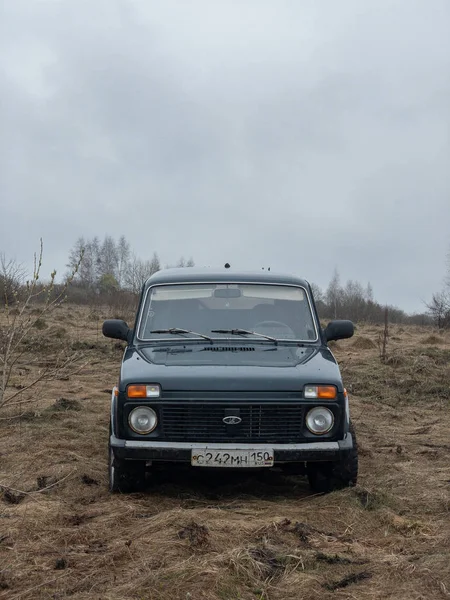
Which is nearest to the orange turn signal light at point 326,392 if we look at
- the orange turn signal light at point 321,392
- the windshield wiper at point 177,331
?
the orange turn signal light at point 321,392

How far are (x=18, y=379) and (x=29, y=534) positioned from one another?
7118mm

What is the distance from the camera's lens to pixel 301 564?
3494 mm

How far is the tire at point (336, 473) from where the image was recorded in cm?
487

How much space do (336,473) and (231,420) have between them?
3.12ft

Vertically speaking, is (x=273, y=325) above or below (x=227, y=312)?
below

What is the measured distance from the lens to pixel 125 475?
4.82 meters

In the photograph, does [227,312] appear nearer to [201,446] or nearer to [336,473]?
[201,446]

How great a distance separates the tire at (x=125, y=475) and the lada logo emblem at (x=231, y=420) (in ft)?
2.34

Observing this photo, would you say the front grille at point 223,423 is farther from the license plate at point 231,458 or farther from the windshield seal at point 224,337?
the windshield seal at point 224,337

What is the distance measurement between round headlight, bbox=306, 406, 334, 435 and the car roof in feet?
5.59

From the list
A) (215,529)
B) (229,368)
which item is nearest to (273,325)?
(229,368)

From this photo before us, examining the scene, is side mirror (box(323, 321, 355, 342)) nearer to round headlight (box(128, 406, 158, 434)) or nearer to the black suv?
the black suv

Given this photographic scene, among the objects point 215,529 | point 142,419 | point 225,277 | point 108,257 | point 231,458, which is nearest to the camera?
point 215,529

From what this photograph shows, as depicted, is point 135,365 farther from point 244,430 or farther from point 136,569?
point 136,569
